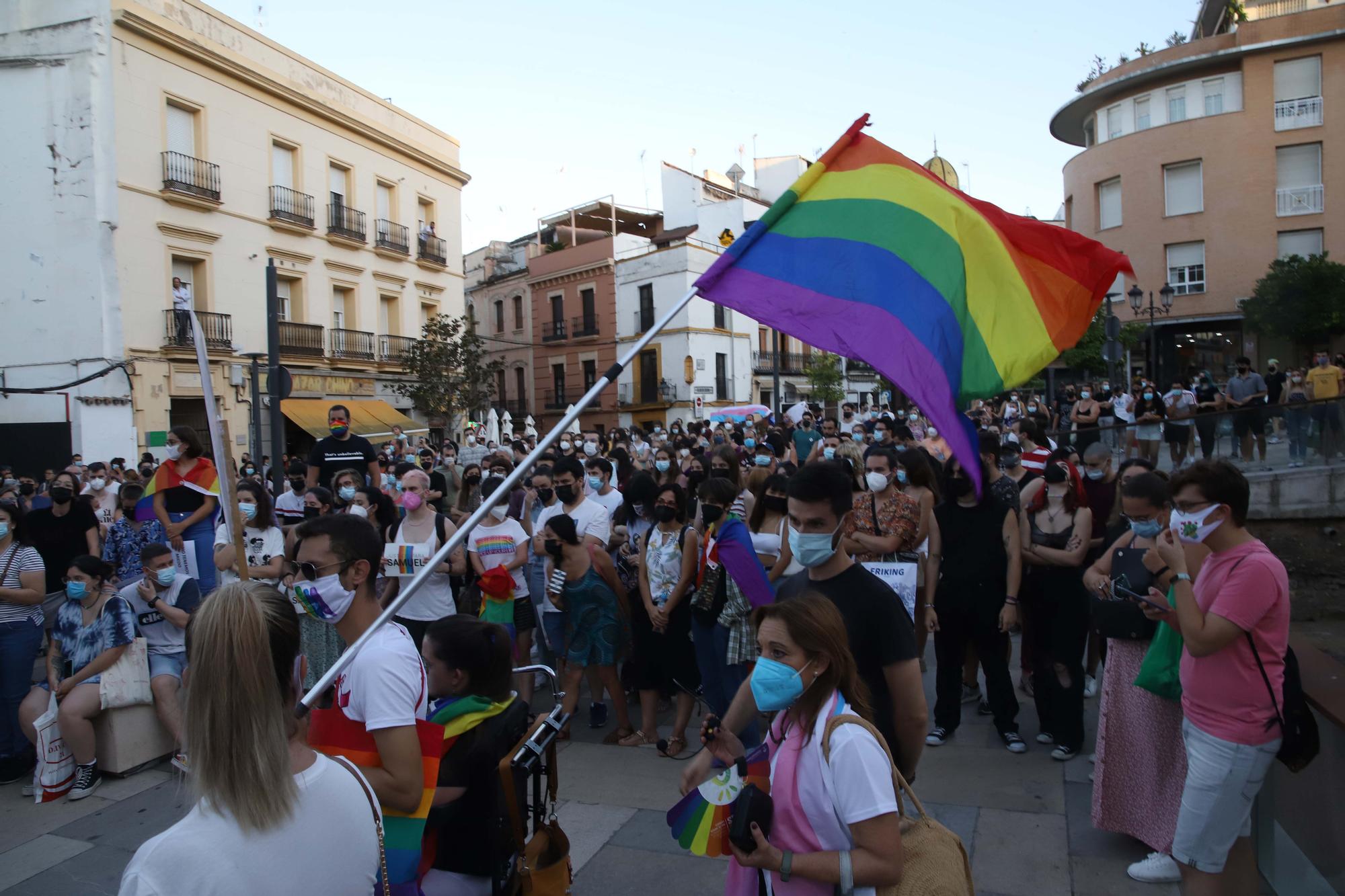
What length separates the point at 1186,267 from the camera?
101 feet

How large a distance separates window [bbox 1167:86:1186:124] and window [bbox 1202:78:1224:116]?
661 millimetres

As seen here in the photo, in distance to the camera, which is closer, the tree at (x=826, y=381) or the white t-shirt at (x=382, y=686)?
the white t-shirt at (x=382, y=686)

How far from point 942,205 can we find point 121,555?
6539 mm

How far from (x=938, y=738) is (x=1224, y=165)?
31.9 metres

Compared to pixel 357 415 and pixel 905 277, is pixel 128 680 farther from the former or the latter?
pixel 357 415

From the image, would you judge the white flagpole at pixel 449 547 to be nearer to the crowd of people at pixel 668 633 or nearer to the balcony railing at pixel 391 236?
the crowd of people at pixel 668 633

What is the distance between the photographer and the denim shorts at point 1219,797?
9.73 ft

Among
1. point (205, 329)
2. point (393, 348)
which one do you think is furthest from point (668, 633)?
point (393, 348)

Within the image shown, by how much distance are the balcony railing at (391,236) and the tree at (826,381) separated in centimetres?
1798

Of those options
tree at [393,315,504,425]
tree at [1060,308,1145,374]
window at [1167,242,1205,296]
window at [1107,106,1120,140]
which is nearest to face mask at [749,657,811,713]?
tree at [393,315,504,425]

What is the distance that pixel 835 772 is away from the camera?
201cm

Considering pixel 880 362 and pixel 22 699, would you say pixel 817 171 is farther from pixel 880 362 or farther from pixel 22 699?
pixel 22 699

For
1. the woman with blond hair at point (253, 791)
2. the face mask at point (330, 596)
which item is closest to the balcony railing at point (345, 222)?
the face mask at point (330, 596)

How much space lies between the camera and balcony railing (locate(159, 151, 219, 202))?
2041 centimetres
